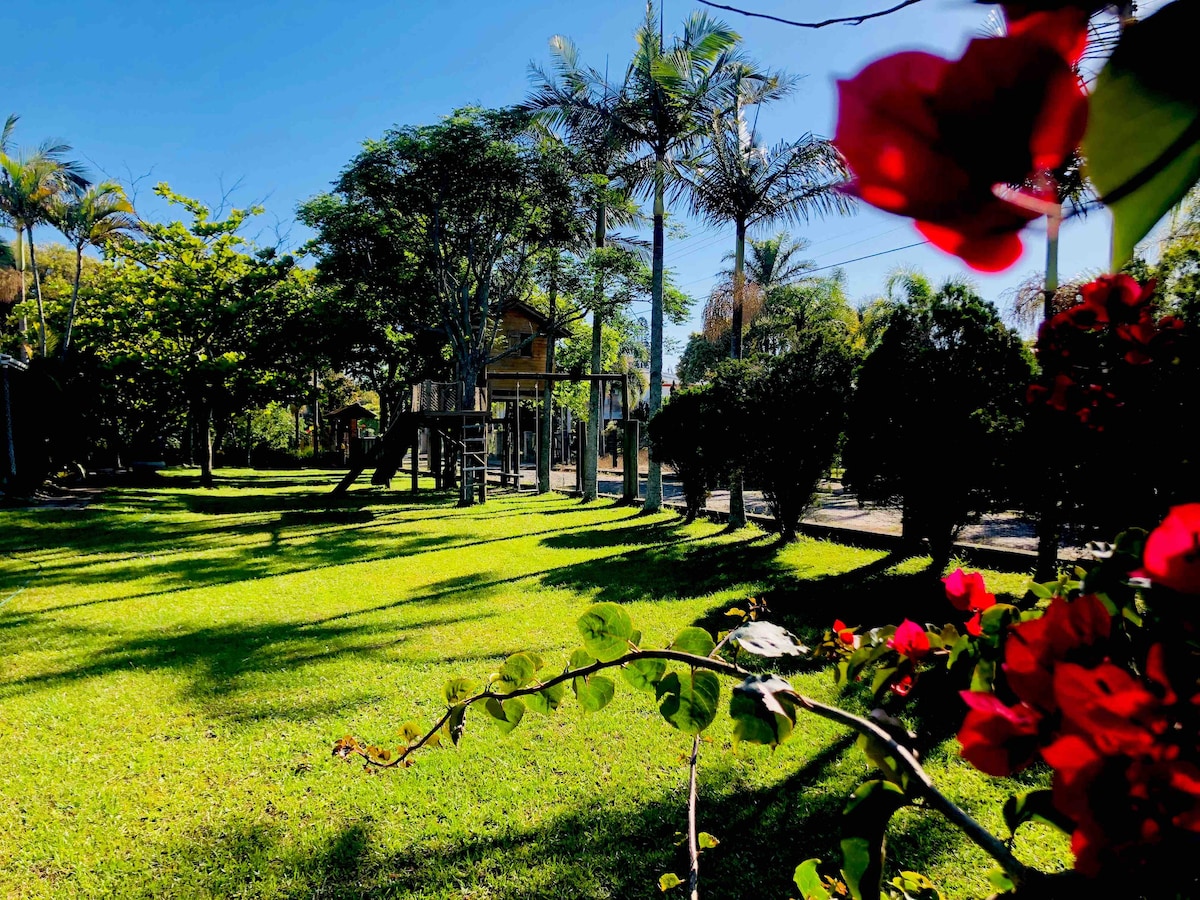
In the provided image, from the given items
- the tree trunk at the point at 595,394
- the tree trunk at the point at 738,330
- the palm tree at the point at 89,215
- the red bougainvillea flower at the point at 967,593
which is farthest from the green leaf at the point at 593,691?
the palm tree at the point at 89,215

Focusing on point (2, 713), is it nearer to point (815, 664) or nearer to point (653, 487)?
point (815, 664)

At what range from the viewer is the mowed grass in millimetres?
2258

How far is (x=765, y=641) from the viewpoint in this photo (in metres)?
0.74

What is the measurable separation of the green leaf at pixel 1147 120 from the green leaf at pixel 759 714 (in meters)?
0.48

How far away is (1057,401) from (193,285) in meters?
17.8

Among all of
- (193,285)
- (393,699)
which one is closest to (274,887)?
(393,699)

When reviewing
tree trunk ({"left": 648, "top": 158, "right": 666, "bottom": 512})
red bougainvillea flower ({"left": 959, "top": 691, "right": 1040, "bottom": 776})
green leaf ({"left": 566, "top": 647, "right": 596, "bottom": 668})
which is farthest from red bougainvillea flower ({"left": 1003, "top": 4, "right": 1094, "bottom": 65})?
tree trunk ({"left": 648, "top": 158, "right": 666, "bottom": 512})

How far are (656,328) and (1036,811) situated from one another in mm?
10793

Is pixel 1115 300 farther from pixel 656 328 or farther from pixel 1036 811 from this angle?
pixel 656 328

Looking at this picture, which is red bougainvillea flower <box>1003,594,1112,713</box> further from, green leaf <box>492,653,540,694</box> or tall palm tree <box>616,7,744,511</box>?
A: tall palm tree <box>616,7,744,511</box>

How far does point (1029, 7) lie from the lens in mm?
204

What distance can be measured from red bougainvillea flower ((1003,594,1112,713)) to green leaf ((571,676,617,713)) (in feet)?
1.52

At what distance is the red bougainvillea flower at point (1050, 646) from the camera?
0.35 metres

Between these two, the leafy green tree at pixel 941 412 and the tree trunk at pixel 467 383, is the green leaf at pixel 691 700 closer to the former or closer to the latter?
the leafy green tree at pixel 941 412
